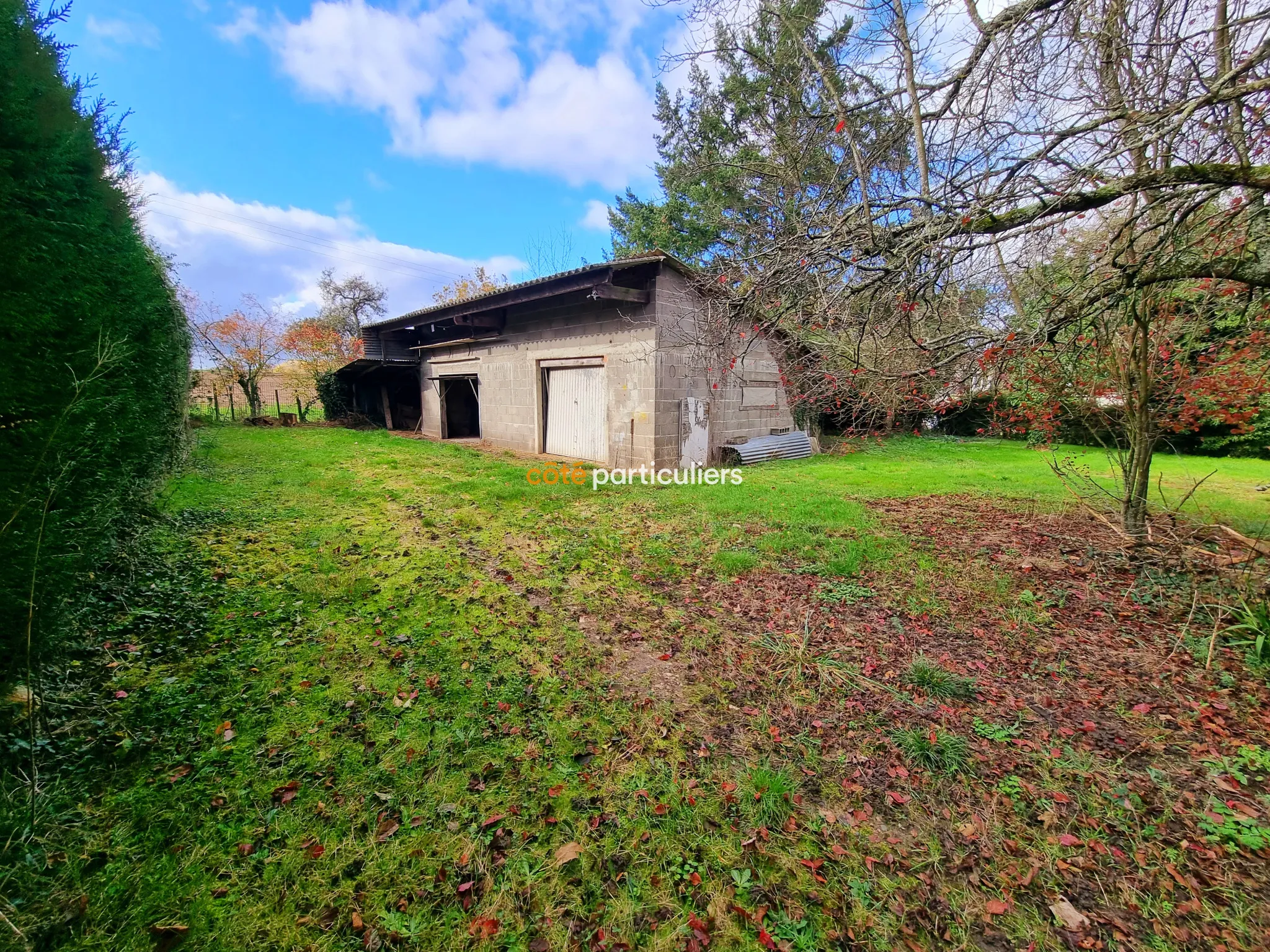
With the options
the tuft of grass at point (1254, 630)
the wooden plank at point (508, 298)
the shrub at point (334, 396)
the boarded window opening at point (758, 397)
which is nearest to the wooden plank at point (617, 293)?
the wooden plank at point (508, 298)

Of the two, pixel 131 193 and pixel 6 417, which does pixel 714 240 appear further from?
pixel 6 417

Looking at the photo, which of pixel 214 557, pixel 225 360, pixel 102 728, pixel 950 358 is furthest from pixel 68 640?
pixel 225 360

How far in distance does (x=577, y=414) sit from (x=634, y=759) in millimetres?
8032

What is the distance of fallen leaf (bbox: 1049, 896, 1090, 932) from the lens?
149 cm

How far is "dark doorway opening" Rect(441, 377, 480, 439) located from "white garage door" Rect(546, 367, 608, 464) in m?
3.96

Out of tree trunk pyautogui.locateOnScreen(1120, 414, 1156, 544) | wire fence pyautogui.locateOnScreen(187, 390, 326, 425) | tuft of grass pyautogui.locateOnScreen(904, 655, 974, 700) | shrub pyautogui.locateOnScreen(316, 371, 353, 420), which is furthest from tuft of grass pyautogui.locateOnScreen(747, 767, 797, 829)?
shrub pyautogui.locateOnScreen(316, 371, 353, 420)

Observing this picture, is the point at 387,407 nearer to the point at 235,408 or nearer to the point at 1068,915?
the point at 235,408

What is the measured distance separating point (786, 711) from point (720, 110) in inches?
741

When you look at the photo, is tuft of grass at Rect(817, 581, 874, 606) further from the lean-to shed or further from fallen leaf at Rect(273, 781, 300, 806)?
fallen leaf at Rect(273, 781, 300, 806)

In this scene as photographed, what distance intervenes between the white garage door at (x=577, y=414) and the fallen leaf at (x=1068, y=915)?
8017 millimetres

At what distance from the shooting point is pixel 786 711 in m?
2.50

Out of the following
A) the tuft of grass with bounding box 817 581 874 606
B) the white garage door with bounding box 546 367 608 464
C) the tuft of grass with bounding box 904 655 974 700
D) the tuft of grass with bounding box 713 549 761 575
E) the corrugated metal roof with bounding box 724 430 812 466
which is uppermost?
the white garage door with bounding box 546 367 608 464

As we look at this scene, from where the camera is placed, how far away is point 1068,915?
1526 millimetres

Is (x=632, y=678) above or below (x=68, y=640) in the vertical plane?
below
